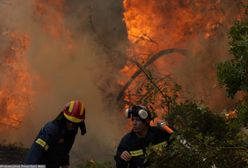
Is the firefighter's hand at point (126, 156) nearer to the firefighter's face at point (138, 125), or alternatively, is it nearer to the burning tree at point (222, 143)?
the firefighter's face at point (138, 125)

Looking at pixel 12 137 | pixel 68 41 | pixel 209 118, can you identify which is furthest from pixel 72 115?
pixel 68 41

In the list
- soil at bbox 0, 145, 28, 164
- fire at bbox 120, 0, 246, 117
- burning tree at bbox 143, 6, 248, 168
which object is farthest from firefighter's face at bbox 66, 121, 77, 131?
fire at bbox 120, 0, 246, 117

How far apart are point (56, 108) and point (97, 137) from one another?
212 cm

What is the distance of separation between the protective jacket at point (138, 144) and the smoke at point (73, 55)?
34.0ft

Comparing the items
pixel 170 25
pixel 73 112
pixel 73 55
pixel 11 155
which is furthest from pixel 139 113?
pixel 73 55

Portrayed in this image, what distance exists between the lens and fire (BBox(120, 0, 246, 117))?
15680 millimetres

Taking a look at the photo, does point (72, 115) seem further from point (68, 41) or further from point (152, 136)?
point (68, 41)

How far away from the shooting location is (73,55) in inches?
723

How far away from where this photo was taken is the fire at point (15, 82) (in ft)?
50.9

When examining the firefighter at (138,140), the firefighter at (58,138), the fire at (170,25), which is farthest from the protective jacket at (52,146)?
the fire at (170,25)

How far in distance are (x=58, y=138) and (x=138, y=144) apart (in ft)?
3.45

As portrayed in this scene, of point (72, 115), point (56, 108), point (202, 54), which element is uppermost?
point (202, 54)

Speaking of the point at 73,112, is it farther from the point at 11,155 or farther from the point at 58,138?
the point at 11,155

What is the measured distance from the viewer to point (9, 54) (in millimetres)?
16406
